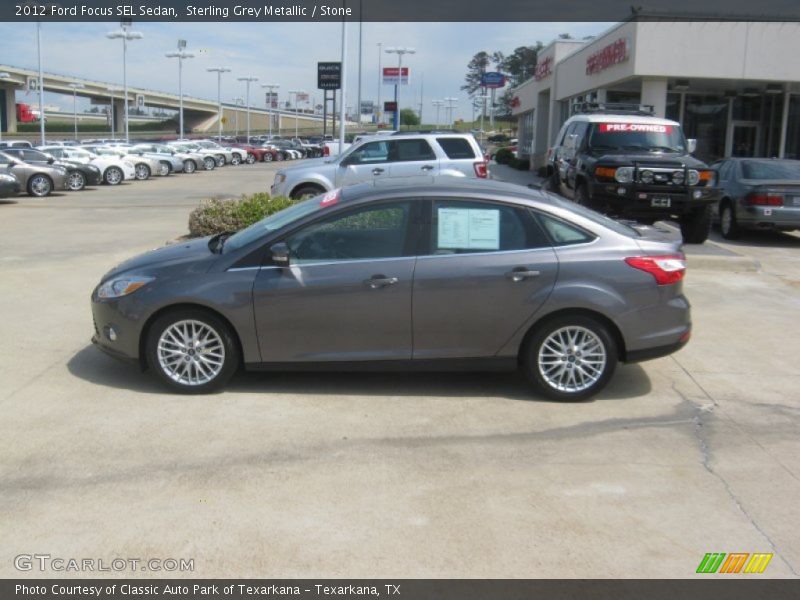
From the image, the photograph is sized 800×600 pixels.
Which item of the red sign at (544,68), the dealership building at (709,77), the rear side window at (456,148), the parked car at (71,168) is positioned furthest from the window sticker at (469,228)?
the red sign at (544,68)

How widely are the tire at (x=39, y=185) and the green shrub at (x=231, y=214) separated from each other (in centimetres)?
1581

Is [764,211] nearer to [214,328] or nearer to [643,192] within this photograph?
[643,192]

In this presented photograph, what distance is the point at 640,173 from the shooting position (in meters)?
12.4

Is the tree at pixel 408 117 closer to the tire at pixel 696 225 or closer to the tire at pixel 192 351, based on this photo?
the tire at pixel 696 225

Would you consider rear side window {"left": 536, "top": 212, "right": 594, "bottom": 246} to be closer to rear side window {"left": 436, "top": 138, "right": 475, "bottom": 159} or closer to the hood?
the hood

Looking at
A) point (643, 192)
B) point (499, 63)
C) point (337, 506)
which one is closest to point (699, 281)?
point (643, 192)

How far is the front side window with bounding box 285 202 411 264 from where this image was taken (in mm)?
6125

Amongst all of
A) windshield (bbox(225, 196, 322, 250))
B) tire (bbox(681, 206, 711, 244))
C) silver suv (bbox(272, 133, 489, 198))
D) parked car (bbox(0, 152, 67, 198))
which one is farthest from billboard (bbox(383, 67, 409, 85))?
windshield (bbox(225, 196, 322, 250))

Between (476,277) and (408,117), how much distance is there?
13186 centimetres

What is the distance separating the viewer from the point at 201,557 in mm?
3893

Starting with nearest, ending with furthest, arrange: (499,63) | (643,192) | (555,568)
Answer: (555,568)
(643,192)
(499,63)

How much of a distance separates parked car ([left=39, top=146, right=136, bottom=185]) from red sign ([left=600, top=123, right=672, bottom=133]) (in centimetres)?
2260

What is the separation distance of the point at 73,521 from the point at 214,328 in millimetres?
2074

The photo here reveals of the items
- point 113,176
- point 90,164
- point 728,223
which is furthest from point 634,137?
point 113,176
